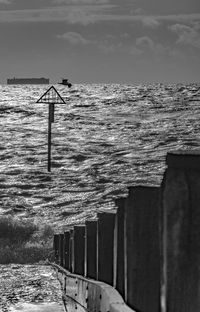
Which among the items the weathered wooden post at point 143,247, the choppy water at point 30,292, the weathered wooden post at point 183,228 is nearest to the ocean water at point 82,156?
the choppy water at point 30,292

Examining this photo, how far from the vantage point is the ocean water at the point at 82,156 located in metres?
34.0

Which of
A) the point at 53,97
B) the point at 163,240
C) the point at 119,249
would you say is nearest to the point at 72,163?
the point at 53,97

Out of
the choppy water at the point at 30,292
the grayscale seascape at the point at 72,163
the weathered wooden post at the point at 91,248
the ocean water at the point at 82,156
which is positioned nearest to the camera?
the weathered wooden post at the point at 91,248

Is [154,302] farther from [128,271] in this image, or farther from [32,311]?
[32,311]

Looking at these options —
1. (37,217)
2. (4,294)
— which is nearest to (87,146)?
(37,217)

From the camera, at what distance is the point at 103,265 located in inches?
224

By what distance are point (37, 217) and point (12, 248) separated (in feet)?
20.8

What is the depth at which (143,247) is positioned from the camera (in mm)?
3629

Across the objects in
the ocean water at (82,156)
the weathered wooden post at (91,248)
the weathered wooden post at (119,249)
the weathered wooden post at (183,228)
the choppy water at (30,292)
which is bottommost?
the ocean water at (82,156)

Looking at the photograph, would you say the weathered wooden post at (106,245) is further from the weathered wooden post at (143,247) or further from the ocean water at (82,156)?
the ocean water at (82,156)

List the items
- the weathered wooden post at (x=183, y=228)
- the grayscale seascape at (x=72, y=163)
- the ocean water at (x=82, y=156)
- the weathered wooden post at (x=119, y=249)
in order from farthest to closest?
the ocean water at (x=82, y=156) → the grayscale seascape at (x=72, y=163) → the weathered wooden post at (x=119, y=249) → the weathered wooden post at (x=183, y=228)

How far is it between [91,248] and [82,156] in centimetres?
4270

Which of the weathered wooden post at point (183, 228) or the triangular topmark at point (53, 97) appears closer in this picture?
the weathered wooden post at point (183, 228)

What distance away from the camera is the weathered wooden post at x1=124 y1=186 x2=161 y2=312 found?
3.49 m
